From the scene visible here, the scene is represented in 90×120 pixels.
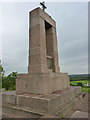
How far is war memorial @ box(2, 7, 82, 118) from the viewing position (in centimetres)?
388

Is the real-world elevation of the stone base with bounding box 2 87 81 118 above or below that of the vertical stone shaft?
below

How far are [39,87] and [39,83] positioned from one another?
18cm

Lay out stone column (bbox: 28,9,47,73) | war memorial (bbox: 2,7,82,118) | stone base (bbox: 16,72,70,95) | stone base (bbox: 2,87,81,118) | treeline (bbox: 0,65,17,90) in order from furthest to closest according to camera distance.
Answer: treeline (bbox: 0,65,17,90)
stone column (bbox: 28,9,47,73)
stone base (bbox: 16,72,70,95)
war memorial (bbox: 2,7,82,118)
stone base (bbox: 2,87,81,118)

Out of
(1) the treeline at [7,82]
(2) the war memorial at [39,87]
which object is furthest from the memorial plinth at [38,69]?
(1) the treeline at [7,82]

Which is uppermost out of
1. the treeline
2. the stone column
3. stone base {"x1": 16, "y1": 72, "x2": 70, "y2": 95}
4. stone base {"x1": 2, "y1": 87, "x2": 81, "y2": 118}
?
the stone column

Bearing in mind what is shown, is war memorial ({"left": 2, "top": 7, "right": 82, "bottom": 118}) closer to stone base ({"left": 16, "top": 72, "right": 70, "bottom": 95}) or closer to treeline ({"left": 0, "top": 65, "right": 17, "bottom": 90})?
stone base ({"left": 16, "top": 72, "right": 70, "bottom": 95})

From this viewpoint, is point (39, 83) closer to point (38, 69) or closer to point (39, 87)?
point (39, 87)

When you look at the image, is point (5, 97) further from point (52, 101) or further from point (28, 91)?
point (52, 101)

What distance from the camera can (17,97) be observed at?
4.59 m

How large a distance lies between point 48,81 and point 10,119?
2.15 meters

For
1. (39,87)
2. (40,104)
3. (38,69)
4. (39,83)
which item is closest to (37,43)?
(38,69)

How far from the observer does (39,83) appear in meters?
4.94

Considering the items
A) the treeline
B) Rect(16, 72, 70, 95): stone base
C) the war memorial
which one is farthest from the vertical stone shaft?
the treeline

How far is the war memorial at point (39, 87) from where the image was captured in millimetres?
3881
